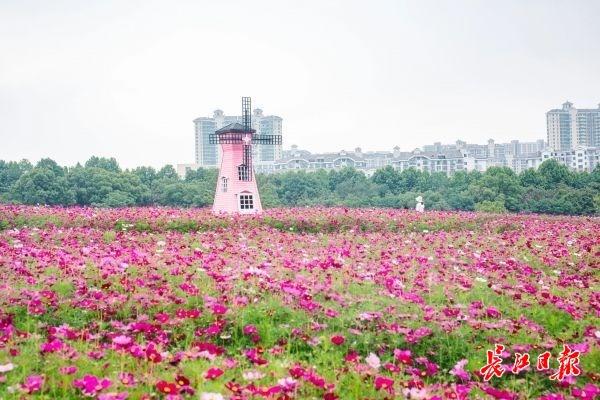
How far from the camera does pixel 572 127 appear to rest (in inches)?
5802

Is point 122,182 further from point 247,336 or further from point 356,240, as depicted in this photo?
point 247,336

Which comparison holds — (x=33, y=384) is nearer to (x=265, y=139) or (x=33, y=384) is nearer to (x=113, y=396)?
(x=113, y=396)

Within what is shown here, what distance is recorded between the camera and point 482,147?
482ft

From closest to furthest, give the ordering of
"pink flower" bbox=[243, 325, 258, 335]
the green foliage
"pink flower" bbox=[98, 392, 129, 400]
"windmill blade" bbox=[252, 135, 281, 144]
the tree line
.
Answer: "pink flower" bbox=[98, 392, 129, 400], "pink flower" bbox=[243, 325, 258, 335], "windmill blade" bbox=[252, 135, 281, 144], the green foliage, the tree line

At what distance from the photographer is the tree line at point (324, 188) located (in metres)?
41.6

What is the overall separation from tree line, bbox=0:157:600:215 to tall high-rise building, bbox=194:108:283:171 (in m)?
67.1

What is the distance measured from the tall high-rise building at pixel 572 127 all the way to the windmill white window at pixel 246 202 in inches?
5472

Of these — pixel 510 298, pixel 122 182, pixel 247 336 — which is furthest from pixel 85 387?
pixel 122 182

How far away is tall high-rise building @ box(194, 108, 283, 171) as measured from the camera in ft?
420

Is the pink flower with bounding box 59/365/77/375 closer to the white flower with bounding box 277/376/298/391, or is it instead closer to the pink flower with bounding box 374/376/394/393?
the white flower with bounding box 277/376/298/391

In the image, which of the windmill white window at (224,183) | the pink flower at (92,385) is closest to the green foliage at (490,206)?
the windmill white window at (224,183)

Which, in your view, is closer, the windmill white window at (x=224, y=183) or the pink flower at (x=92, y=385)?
the pink flower at (x=92, y=385)

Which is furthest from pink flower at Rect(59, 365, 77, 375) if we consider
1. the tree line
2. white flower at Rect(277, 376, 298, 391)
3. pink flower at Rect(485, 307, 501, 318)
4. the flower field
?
the tree line

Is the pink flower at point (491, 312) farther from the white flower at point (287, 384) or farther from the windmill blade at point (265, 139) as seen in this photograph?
the windmill blade at point (265, 139)
